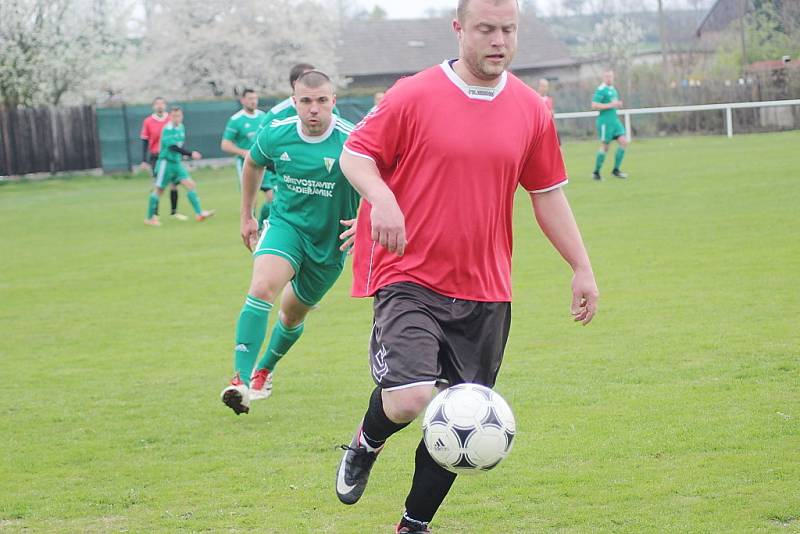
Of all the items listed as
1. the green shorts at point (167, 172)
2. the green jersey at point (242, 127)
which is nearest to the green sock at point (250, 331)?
the green jersey at point (242, 127)

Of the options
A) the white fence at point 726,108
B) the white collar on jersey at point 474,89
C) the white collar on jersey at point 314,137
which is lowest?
the white fence at point 726,108

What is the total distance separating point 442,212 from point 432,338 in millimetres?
477

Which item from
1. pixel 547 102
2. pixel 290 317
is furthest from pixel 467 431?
pixel 547 102

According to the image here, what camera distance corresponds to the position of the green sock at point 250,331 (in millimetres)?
6785

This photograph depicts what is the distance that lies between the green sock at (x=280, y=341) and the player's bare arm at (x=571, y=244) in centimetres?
303

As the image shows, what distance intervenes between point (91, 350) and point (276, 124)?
10.4 ft

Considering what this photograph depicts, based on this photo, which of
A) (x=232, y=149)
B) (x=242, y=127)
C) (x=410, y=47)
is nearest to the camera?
(x=232, y=149)

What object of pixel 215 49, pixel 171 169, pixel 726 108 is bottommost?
pixel 726 108

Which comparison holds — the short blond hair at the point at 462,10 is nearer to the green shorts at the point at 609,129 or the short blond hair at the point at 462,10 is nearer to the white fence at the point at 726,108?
the green shorts at the point at 609,129

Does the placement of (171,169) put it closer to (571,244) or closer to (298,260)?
(298,260)

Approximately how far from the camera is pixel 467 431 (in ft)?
13.4

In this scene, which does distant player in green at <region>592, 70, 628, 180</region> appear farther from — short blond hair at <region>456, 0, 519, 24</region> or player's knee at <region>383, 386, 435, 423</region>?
player's knee at <region>383, 386, 435, 423</region>

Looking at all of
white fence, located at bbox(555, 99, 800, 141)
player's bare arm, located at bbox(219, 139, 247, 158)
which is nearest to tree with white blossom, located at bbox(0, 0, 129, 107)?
white fence, located at bbox(555, 99, 800, 141)

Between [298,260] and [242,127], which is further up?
[242,127]
